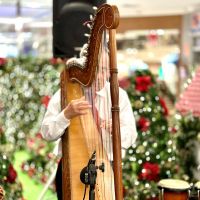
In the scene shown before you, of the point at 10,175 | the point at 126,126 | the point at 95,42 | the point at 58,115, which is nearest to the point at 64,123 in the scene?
the point at 58,115

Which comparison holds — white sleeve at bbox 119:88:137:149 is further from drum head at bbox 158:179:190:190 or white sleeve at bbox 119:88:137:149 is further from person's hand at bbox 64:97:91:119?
drum head at bbox 158:179:190:190

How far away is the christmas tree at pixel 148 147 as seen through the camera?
410cm

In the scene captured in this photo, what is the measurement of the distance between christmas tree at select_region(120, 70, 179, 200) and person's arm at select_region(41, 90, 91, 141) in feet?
5.18

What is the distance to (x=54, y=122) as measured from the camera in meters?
2.50

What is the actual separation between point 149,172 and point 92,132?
6.09 feet

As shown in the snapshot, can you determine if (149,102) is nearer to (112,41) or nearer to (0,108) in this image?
(0,108)

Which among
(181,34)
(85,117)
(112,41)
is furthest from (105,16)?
(181,34)

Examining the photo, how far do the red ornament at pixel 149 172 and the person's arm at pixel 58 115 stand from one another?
5.34 ft

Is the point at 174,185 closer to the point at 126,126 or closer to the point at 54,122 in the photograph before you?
the point at 126,126

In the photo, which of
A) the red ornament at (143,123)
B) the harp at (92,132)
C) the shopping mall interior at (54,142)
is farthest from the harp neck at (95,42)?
the red ornament at (143,123)

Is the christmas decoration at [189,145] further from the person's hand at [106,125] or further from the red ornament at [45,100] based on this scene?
the person's hand at [106,125]

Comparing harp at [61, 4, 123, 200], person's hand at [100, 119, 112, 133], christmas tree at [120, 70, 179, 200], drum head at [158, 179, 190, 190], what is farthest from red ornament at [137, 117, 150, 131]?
person's hand at [100, 119, 112, 133]

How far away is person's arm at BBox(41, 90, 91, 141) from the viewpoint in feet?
7.42

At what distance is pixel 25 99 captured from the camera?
14.5 feet
